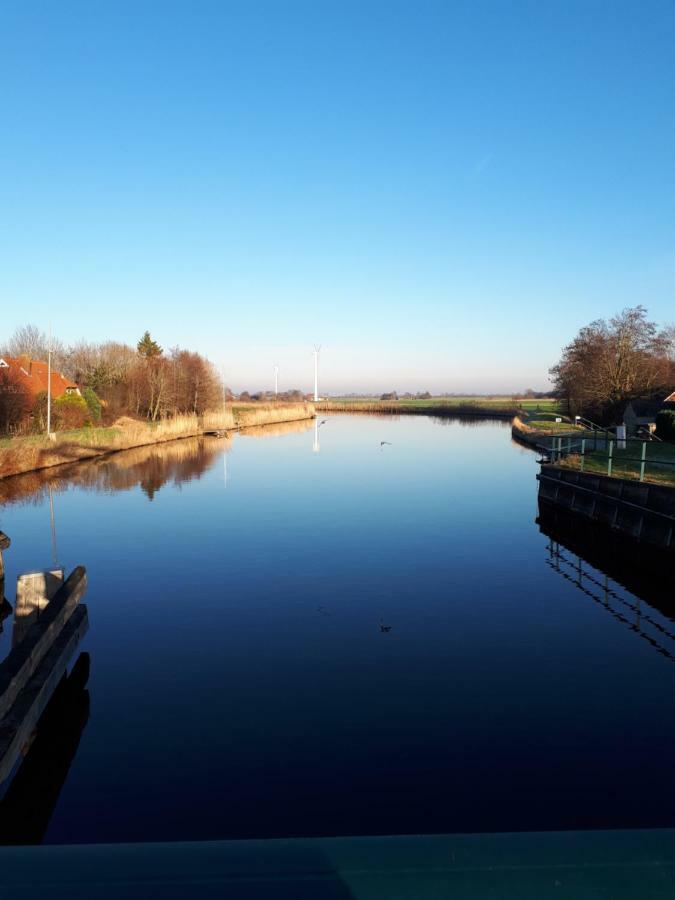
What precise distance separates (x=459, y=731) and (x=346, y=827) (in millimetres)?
2192

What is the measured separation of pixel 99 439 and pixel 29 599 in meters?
36.2

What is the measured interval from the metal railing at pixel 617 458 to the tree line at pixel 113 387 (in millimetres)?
30721

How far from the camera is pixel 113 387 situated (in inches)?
2343

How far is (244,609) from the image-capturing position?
12133 mm

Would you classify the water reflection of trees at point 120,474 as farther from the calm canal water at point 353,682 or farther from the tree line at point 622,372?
the tree line at point 622,372

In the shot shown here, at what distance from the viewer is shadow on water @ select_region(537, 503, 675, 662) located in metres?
11.9

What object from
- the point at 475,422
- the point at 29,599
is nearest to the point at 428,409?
the point at 475,422

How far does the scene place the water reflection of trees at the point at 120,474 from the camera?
Result: 1058 inches

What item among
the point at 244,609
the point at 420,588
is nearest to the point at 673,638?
the point at 420,588

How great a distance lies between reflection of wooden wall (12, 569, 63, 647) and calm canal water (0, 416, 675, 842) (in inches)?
54.8

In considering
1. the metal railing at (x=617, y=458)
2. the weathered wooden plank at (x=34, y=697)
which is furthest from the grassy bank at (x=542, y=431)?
the weathered wooden plank at (x=34, y=697)

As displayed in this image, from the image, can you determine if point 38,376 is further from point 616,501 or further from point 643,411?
point 616,501

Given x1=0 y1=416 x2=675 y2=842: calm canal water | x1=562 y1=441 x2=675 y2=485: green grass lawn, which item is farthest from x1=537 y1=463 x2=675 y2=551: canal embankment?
x1=0 y1=416 x2=675 y2=842: calm canal water

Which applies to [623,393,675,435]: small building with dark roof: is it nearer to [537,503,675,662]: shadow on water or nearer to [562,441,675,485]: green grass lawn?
[562,441,675,485]: green grass lawn
